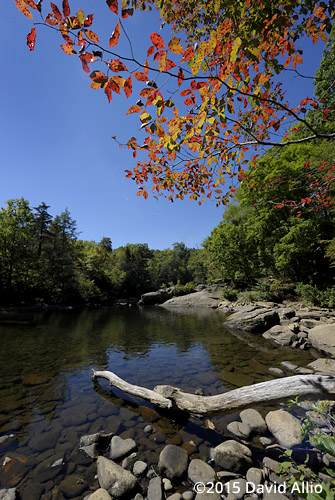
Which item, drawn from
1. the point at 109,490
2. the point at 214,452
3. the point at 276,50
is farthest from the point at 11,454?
the point at 276,50

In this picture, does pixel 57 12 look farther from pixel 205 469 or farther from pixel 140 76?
pixel 205 469

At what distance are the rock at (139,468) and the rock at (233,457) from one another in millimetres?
1171

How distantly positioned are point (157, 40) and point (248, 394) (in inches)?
213

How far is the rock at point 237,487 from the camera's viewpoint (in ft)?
8.44

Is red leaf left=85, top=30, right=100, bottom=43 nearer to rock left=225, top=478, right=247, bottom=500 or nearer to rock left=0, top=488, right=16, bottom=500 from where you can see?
rock left=225, top=478, right=247, bottom=500

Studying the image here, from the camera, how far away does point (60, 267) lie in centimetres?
3369

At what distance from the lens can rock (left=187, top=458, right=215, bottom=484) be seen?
2861mm

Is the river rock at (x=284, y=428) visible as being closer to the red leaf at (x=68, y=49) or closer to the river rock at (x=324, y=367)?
the river rock at (x=324, y=367)

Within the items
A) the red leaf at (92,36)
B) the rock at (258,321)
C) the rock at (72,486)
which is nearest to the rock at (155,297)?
the rock at (258,321)

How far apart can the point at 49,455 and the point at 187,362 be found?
5.37 meters

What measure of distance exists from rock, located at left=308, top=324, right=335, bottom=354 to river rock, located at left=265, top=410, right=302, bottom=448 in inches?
212

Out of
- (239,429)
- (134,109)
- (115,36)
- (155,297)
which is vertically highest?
(115,36)

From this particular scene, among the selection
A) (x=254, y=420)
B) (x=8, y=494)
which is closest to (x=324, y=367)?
(x=254, y=420)

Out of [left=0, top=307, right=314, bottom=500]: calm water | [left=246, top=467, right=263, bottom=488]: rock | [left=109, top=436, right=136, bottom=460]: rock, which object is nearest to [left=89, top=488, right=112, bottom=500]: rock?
[left=0, top=307, right=314, bottom=500]: calm water
